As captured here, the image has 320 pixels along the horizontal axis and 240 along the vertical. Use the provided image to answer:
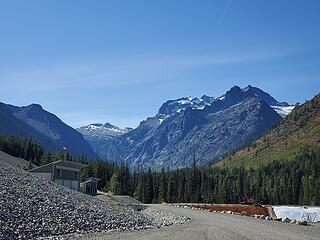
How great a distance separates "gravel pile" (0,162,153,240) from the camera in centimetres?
3017

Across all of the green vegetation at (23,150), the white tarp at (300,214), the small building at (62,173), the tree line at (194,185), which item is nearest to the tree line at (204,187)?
the tree line at (194,185)

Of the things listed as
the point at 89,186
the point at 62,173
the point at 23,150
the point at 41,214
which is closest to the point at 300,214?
the point at 41,214

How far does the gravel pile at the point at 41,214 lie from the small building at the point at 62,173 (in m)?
40.4

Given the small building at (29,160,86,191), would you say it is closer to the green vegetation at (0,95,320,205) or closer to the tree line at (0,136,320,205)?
the green vegetation at (0,95,320,205)

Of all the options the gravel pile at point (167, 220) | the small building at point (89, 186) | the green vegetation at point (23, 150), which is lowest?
the gravel pile at point (167, 220)

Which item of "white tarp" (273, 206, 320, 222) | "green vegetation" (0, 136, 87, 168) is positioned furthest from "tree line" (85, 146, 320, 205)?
"white tarp" (273, 206, 320, 222)

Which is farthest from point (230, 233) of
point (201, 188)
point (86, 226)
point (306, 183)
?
point (201, 188)

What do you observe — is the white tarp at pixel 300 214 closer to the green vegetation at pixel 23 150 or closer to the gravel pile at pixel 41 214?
the gravel pile at pixel 41 214

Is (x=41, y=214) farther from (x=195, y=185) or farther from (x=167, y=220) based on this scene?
(x=195, y=185)

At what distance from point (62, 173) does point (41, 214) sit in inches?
2245

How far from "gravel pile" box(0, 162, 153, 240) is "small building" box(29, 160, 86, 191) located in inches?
1589

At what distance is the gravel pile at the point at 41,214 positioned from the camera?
30172 millimetres

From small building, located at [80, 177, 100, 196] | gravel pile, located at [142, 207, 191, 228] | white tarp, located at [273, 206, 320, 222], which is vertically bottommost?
gravel pile, located at [142, 207, 191, 228]

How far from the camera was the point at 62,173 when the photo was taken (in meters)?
90.9
